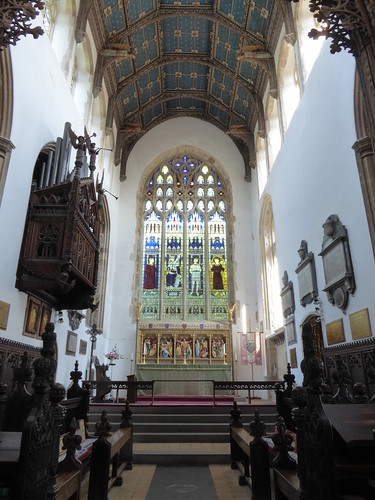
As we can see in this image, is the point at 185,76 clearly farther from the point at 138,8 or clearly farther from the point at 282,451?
the point at 282,451

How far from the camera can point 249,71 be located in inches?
511

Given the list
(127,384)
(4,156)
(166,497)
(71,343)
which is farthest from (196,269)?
(166,497)

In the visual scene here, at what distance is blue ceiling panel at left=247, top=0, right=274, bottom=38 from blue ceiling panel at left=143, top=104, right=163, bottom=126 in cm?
534

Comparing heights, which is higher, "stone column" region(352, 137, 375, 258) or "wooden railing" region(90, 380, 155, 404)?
"stone column" region(352, 137, 375, 258)

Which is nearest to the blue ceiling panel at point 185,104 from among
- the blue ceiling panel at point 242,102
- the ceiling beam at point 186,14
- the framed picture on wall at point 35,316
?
the blue ceiling panel at point 242,102

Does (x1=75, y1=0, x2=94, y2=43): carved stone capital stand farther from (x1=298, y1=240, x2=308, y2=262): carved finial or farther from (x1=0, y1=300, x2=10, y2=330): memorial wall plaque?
(x1=298, y1=240, x2=308, y2=262): carved finial

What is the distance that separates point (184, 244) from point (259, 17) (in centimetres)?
797

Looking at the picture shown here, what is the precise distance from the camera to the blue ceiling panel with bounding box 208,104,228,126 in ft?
51.8

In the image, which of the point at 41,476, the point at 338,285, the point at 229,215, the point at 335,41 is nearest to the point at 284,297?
the point at 338,285

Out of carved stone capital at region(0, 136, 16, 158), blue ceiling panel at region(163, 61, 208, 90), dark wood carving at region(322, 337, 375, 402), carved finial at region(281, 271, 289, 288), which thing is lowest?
dark wood carving at region(322, 337, 375, 402)

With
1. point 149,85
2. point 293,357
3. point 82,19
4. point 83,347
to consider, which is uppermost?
point 149,85

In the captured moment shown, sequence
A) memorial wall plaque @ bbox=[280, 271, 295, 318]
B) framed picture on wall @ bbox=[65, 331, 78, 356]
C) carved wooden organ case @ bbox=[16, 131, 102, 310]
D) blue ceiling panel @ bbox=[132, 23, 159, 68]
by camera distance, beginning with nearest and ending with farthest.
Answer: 1. carved wooden organ case @ bbox=[16, 131, 102, 310]
2. framed picture on wall @ bbox=[65, 331, 78, 356]
3. memorial wall plaque @ bbox=[280, 271, 295, 318]
4. blue ceiling panel @ bbox=[132, 23, 159, 68]

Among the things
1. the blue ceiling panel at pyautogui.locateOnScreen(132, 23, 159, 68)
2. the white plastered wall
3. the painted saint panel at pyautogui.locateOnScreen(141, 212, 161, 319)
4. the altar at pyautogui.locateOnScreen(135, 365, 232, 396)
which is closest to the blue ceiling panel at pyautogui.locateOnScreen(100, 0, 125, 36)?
the blue ceiling panel at pyautogui.locateOnScreen(132, 23, 159, 68)

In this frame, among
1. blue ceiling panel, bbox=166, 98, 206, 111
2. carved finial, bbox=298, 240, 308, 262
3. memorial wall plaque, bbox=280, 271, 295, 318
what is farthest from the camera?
blue ceiling panel, bbox=166, 98, 206, 111
